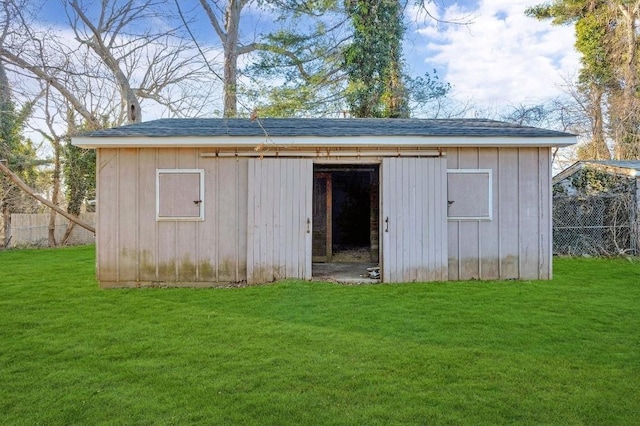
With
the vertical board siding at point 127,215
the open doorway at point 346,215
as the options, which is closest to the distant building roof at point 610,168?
the open doorway at point 346,215

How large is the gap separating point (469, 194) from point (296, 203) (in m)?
2.66

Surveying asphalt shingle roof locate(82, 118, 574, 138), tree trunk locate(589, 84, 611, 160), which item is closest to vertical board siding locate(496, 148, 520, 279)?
asphalt shingle roof locate(82, 118, 574, 138)

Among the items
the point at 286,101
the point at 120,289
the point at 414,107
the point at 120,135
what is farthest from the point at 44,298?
the point at 414,107

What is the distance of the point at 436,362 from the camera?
3064mm

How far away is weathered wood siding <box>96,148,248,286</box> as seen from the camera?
238 inches

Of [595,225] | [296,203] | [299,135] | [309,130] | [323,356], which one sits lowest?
[323,356]

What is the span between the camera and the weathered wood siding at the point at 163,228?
604 cm

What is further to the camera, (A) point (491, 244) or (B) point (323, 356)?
(A) point (491, 244)

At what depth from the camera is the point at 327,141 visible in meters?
5.99

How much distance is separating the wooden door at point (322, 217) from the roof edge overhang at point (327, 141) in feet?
9.97

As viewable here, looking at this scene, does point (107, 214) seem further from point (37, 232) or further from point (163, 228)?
point (37, 232)

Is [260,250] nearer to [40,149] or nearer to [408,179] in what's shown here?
[408,179]

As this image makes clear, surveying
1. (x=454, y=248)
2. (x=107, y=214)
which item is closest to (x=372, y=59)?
(x=454, y=248)

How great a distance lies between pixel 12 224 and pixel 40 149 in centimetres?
411
